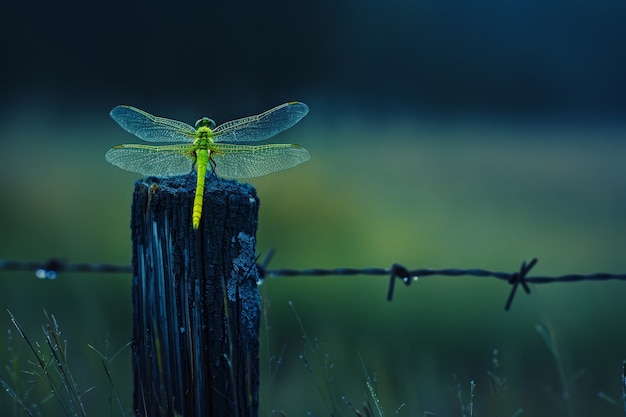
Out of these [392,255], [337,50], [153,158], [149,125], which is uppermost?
[337,50]

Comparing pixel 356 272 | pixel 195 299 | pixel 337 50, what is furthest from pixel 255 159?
pixel 337 50

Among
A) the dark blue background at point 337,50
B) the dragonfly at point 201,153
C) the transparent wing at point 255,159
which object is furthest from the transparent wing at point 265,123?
the dark blue background at point 337,50

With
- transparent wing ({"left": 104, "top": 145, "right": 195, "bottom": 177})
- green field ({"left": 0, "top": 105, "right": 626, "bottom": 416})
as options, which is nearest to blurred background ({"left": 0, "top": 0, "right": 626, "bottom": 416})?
green field ({"left": 0, "top": 105, "right": 626, "bottom": 416})

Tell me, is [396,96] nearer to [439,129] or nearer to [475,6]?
[439,129]

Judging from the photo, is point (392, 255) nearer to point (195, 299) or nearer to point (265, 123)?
point (265, 123)

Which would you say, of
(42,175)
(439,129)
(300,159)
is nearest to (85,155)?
(42,175)

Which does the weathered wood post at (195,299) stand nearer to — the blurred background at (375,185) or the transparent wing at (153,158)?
the blurred background at (375,185)
